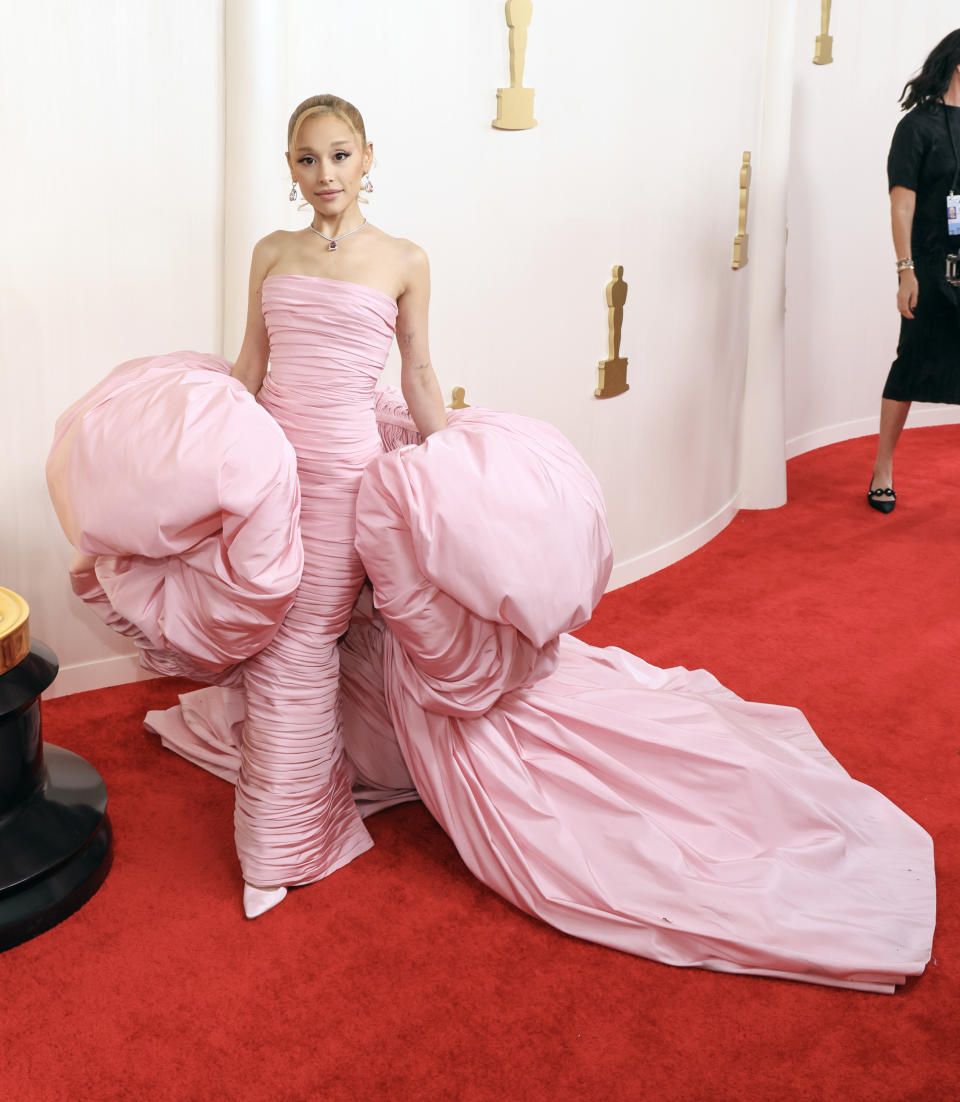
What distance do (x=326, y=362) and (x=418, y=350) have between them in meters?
0.20

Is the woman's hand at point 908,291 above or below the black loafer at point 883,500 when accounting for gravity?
above

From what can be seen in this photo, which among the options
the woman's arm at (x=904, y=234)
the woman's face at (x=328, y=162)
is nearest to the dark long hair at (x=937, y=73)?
the woman's arm at (x=904, y=234)

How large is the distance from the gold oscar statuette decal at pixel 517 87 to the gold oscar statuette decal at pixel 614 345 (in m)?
0.65

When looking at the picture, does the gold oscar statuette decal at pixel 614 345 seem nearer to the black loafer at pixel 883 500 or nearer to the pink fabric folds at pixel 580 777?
the pink fabric folds at pixel 580 777

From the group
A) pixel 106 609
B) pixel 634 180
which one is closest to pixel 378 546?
pixel 106 609

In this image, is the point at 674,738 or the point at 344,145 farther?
the point at 674,738

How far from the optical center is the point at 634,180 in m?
3.87

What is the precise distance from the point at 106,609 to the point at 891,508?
12.1 feet

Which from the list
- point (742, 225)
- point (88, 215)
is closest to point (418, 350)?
point (88, 215)

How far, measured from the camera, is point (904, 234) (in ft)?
15.3

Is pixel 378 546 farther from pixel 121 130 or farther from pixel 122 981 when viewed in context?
pixel 121 130

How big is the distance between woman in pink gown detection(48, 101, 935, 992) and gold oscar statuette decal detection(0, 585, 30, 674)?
5.7 inches

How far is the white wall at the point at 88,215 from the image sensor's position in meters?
2.81

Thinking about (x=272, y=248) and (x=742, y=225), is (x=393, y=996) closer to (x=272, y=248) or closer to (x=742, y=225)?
(x=272, y=248)
